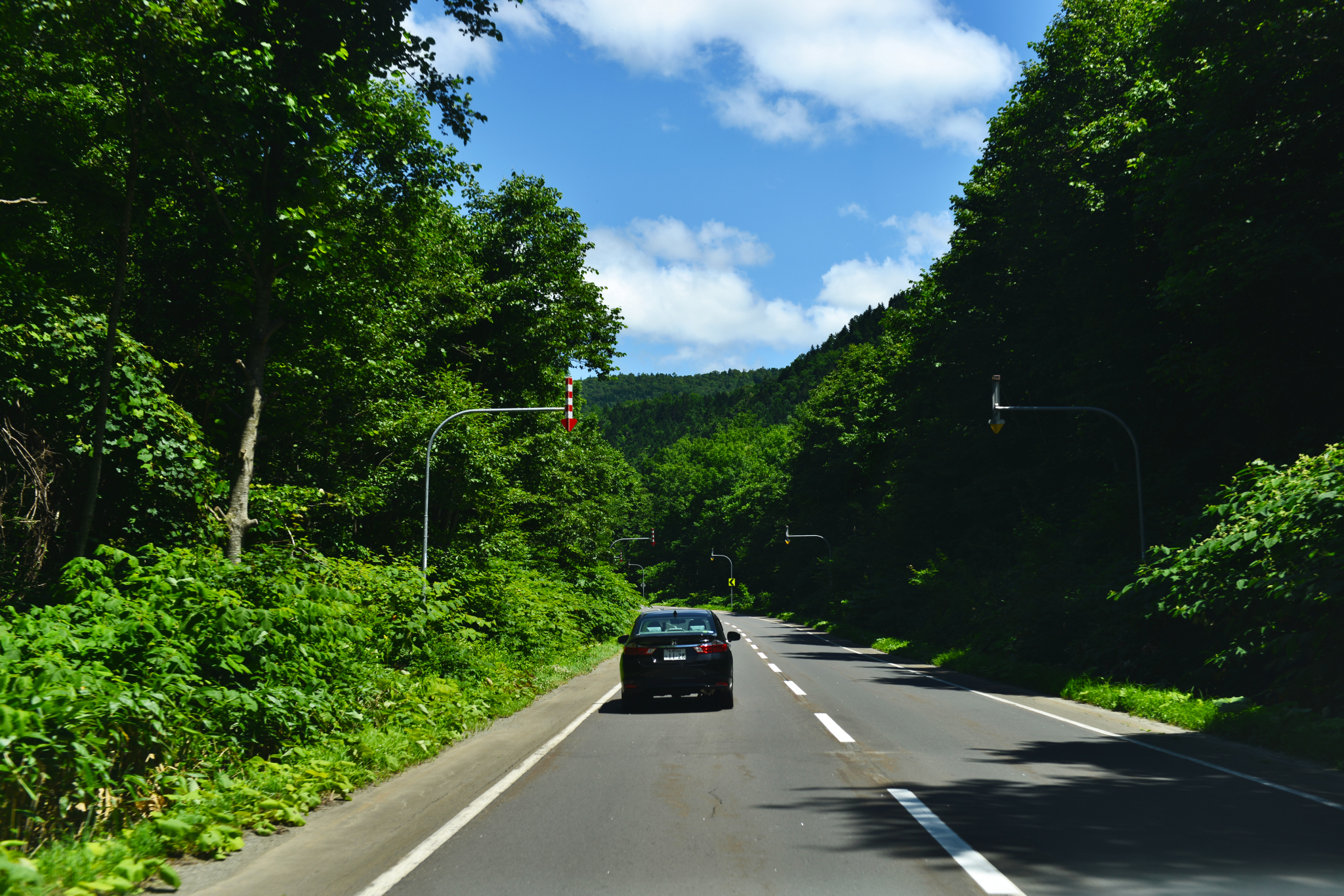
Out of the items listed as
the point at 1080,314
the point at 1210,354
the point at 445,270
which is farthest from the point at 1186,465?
the point at 445,270

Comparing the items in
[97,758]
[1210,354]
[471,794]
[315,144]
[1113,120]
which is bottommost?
[471,794]

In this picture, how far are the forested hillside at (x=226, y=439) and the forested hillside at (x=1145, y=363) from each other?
1121 centimetres

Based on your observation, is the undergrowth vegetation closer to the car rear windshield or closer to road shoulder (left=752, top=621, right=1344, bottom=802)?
the car rear windshield

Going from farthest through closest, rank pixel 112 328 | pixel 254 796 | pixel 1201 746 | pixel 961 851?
pixel 112 328 → pixel 1201 746 → pixel 254 796 → pixel 961 851

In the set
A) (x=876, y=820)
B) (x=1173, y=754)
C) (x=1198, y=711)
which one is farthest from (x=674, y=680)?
(x=1198, y=711)

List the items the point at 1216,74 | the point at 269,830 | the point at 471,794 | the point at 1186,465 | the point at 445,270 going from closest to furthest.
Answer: the point at 269,830 < the point at 471,794 < the point at 1216,74 < the point at 1186,465 < the point at 445,270

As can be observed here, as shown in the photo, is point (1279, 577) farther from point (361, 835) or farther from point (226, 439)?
point (226, 439)

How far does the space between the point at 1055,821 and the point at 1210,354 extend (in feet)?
45.4

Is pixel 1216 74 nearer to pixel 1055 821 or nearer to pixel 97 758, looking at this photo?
pixel 1055 821

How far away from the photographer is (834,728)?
37.1ft

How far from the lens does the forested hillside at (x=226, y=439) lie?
6180 millimetres

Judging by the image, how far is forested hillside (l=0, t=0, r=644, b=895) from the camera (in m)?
6.18

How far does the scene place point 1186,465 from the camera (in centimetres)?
1967

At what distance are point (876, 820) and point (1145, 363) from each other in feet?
62.9
